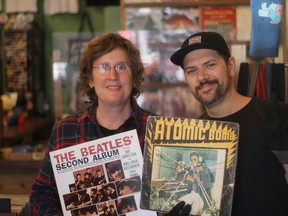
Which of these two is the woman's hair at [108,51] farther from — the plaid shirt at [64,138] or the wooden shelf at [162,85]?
the wooden shelf at [162,85]

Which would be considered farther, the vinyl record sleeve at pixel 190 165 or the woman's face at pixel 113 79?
the woman's face at pixel 113 79

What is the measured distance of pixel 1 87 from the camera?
227 inches

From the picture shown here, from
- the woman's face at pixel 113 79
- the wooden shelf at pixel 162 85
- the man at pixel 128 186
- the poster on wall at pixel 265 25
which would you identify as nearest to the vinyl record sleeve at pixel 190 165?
the man at pixel 128 186

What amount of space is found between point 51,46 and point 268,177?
4895 millimetres

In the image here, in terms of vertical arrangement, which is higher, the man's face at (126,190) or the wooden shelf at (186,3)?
the wooden shelf at (186,3)

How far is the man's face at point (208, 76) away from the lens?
1.52m

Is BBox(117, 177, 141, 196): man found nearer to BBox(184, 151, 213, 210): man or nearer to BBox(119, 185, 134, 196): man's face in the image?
BBox(119, 185, 134, 196): man's face

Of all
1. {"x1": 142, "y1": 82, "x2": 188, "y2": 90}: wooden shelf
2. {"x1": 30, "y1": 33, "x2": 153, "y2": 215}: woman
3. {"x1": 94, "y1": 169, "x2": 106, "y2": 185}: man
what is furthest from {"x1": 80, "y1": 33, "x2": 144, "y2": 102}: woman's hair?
{"x1": 142, "y1": 82, "x2": 188, "y2": 90}: wooden shelf

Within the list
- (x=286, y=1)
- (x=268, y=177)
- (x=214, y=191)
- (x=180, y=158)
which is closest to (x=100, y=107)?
(x=180, y=158)

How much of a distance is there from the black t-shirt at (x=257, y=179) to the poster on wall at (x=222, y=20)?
197cm

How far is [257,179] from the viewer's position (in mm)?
1475

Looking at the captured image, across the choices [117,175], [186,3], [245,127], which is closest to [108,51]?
[117,175]

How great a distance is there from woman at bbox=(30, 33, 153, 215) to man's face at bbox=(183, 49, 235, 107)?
23 cm

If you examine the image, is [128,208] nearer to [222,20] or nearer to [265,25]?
Answer: [265,25]
